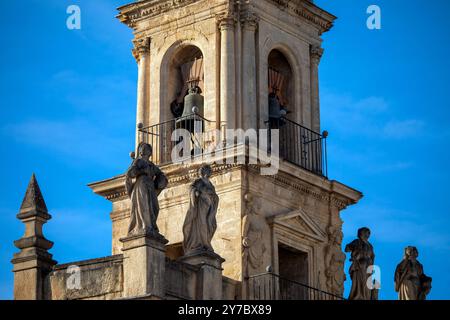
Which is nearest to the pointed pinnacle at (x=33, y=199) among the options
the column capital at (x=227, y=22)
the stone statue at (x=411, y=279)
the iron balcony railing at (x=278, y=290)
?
the iron balcony railing at (x=278, y=290)

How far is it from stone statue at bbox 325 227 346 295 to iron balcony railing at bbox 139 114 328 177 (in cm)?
166

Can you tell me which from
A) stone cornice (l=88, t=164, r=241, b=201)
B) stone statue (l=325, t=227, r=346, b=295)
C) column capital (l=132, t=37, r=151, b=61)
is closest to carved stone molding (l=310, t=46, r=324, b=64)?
column capital (l=132, t=37, r=151, b=61)

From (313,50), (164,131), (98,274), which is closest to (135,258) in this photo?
(98,274)

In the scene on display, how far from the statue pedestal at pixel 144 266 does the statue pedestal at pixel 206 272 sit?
135cm

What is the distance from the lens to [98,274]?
45.0m

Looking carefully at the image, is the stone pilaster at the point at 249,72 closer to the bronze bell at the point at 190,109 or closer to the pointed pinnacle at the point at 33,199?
the bronze bell at the point at 190,109

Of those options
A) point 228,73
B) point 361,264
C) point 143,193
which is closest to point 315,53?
point 228,73

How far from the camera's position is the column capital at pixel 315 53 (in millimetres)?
53750

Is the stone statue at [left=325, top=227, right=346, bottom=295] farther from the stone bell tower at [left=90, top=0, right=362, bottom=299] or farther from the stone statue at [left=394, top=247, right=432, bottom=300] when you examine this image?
the stone statue at [left=394, top=247, right=432, bottom=300]

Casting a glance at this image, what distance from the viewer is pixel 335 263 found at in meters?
51.7

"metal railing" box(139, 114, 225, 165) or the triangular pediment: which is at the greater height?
"metal railing" box(139, 114, 225, 165)

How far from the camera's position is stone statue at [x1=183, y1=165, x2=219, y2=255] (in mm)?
45812

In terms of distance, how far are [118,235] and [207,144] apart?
3438 millimetres
